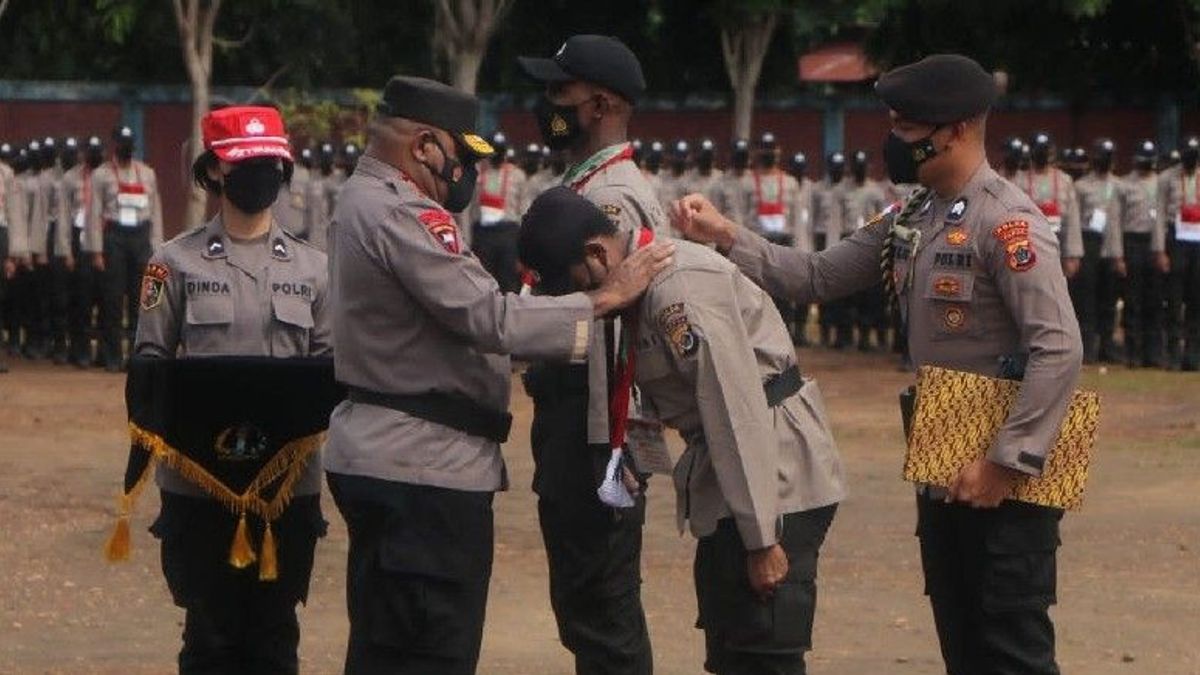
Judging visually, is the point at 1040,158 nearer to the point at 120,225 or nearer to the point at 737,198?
the point at 737,198

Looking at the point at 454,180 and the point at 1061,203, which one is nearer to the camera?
the point at 454,180

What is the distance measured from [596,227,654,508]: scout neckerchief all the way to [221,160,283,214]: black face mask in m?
1.45

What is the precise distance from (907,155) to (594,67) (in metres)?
1.13

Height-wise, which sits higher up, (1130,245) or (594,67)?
(594,67)

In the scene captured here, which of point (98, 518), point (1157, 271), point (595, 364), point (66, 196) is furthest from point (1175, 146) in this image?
point (595, 364)

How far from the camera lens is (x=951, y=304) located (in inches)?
274

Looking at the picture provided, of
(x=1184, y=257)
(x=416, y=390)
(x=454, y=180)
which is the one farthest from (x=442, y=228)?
(x=1184, y=257)

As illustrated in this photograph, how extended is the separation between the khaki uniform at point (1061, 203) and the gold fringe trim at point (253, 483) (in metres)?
15.5

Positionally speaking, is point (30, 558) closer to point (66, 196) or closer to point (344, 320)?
point (344, 320)

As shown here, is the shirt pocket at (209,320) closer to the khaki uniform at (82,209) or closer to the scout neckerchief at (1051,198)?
the khaki uniform at (82,209)

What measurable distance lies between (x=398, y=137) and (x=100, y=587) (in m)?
4.87

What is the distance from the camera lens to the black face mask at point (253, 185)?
26.0 ft

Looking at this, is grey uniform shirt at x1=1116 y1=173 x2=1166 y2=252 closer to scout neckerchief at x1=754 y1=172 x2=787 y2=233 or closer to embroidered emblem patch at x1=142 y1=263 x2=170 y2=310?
scout neckerchief at x1=754 y1=172 x2=787 y2=233

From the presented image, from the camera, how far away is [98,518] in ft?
43.3
